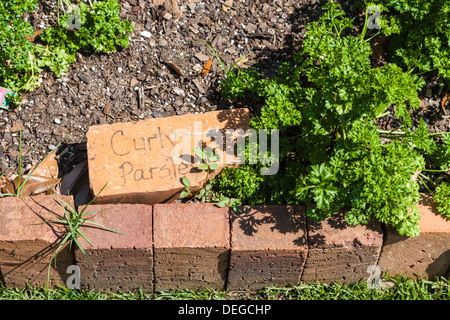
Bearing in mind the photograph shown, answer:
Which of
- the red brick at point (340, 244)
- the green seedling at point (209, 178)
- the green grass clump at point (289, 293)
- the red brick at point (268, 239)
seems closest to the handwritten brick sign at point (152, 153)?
the green seedling at point (209, 178)

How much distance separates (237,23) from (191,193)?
153 centimetres

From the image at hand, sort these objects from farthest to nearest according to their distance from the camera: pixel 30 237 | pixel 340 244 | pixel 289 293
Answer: pixel 289 293 → pixel 340 244 → pixel 30 237

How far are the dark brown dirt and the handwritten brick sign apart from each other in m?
0.33

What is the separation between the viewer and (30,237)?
2826 mm

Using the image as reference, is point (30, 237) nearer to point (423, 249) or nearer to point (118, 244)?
point (118, 244)

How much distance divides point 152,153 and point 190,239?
0.67 metres

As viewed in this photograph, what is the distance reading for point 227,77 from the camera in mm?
3402

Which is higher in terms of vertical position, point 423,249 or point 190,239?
point 190,239

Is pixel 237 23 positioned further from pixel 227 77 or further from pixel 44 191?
pixel 44 191

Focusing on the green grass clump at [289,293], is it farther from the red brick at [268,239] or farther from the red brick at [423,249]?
the red brick at [268,239]

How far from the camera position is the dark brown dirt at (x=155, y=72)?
3.45m

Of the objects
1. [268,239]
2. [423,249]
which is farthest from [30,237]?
[423,249]

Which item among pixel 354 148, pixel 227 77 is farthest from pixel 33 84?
pixel 354 148

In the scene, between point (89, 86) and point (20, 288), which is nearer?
point (20, 288)
